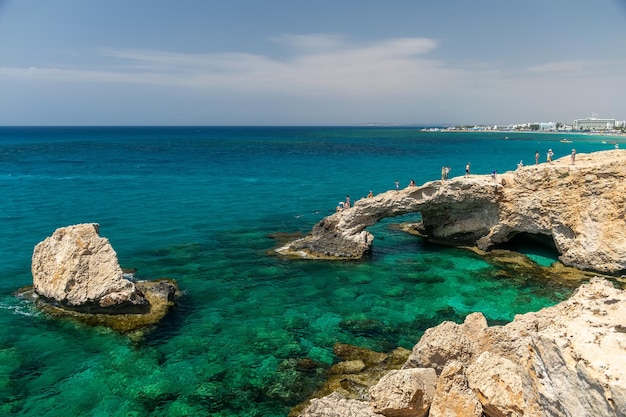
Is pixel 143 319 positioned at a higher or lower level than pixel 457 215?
lower

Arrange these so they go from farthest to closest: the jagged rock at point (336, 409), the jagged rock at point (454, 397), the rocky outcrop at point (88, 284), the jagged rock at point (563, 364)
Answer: the rocky outcrop at point (88, 284) → the jagged rock at point (336, 409) → the jagged rock at point (454, 397) → the jagged rock at point (563, 364)

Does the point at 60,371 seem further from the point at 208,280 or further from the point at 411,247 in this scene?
the point at 411,247

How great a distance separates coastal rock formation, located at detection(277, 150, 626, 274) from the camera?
23.2 meters

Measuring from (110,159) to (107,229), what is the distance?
57.5 meters

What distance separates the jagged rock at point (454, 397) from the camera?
9766 millimetres

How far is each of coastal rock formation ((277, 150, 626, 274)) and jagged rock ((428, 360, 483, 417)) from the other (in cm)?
1666

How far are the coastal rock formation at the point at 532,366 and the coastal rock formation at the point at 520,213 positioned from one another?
506 inches

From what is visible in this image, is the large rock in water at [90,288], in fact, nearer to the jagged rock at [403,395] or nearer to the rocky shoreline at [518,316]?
the rocky shoreline at [518,316]

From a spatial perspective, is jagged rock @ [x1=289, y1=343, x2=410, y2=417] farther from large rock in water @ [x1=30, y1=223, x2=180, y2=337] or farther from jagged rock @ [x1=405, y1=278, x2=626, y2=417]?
large rock in water @ [x1=30, y1=223, x2=180, y2=337]

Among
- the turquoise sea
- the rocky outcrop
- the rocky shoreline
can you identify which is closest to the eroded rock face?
the rocky outcrop

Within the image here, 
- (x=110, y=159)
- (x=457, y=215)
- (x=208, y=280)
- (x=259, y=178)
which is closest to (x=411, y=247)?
(x=457, y=215)

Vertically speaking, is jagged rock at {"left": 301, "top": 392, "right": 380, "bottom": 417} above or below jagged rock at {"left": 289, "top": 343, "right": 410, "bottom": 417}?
above

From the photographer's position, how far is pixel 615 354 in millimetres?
6594

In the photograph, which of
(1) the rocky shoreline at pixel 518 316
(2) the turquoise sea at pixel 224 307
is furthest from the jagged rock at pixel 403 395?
(2) the turquoise sea at pixel 224 307
